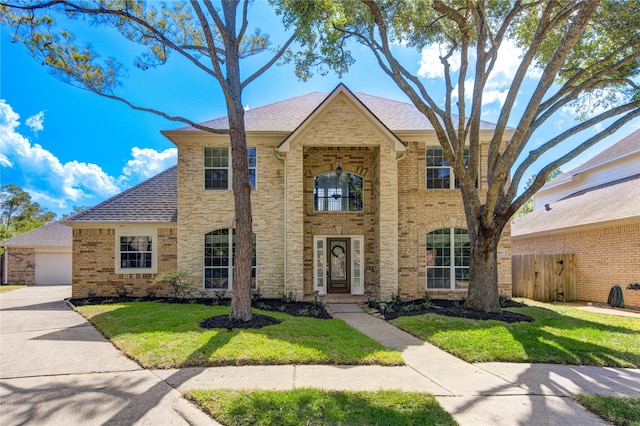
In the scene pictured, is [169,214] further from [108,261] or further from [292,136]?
[292,136]

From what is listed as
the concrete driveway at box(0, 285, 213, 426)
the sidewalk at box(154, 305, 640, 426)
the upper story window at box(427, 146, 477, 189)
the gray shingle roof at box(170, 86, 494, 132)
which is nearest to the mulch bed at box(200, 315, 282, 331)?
the concrete driveway at box(0, 285, 213, 426)

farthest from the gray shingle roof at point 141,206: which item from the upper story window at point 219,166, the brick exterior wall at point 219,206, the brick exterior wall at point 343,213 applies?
the brick exterior wall at point 343,213

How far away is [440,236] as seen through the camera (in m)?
13.3

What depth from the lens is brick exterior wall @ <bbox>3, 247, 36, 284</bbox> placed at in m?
23.5

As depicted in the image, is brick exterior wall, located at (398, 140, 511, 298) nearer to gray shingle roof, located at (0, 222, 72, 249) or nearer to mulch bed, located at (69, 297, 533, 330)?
mulch bed, located at (69, 297, 533, 330)

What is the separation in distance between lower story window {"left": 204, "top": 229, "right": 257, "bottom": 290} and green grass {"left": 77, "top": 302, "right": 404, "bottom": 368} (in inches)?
162

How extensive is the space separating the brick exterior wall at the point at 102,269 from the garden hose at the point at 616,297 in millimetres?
15427

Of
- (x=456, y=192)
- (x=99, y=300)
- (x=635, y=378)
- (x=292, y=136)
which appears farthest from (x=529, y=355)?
(x=99, y=300)

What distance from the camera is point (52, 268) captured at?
24.1m

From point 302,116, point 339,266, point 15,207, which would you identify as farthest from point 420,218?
point 15,207

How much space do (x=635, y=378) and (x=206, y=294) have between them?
38.5ft

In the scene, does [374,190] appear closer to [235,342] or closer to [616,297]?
[235,342]

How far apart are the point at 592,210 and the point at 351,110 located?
10872 mm

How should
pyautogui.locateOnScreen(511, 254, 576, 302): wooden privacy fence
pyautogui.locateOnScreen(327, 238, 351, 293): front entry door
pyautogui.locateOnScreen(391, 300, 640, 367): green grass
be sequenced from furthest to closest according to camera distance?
pyautogui.locateOnScreen(511, 254, 576, 302): wooden privacy fence → pyautogui.locateOnScreen(327, 238, 351, 293): front entry door → pyautogui.locateOnScreen(391, 300, 640, 367): green grass
